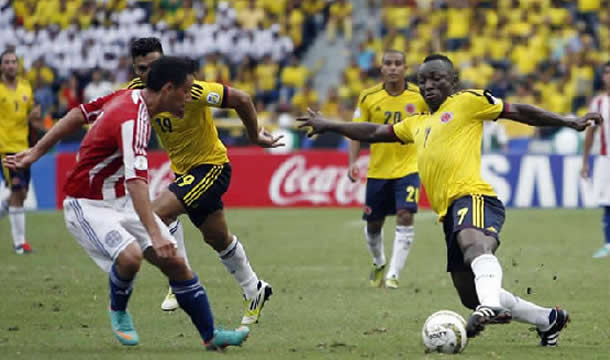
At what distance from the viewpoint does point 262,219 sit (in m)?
21.9

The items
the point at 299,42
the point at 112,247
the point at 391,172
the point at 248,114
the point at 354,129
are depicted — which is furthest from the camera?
the point at 299,42

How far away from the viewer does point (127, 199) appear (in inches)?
326

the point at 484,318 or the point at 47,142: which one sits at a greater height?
the point at 47,142

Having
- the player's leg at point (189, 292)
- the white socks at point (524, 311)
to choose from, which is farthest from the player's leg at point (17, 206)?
the white socks at point (524, 311)

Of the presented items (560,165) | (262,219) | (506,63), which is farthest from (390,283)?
(506,63)

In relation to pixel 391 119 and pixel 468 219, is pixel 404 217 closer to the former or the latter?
pixel 391 119

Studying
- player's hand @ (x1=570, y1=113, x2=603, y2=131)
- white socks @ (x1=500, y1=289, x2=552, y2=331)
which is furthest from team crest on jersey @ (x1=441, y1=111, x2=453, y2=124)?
white socks @ (x1=500, y1=289, x2=552, y2=331)

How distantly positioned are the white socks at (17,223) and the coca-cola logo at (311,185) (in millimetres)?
8557

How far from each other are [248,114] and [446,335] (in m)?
2.79

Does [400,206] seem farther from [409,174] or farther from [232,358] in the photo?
[232,358]

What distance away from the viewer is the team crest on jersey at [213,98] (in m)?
9.57

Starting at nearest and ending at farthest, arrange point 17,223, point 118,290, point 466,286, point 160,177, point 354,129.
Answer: point 118,290 < point 466,286 < point 354,129 < point 17,223 < point 160,177

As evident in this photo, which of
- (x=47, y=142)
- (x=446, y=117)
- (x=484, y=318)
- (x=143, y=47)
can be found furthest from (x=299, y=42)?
(x=484, y=318)

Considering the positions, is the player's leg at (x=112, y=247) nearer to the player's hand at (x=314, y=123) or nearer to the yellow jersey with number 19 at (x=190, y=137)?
the player's hand at (x=314, y=123)
